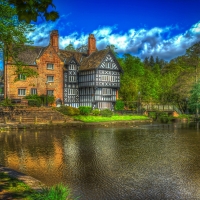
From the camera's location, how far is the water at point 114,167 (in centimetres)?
966

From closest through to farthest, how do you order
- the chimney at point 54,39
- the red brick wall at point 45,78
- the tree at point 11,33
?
the tree at point 11,33
the red brick wall at point 45,78
the chimney at point 54,39

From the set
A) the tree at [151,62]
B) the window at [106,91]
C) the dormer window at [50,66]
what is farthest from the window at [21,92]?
the tree at [151,62]

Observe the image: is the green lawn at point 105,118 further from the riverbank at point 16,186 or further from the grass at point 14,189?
the grass at point 14,189

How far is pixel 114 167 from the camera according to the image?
13258 mm

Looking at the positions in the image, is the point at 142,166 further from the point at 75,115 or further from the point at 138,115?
the point at 138,115

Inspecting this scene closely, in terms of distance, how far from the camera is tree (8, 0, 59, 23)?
6086 millimetres

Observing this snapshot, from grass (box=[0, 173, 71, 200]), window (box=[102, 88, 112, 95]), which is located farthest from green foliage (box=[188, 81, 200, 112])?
grass (box=[0, 173, 71, 200])

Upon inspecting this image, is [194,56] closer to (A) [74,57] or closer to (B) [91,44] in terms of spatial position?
(B) [91,44]

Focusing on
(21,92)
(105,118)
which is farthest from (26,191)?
(21,92)

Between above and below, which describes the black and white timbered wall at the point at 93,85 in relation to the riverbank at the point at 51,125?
above

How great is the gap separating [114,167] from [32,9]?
9.17 m

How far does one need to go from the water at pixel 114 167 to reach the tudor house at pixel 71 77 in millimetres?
30194

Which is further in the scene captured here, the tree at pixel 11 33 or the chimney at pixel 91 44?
the chimney at pixel 91 44

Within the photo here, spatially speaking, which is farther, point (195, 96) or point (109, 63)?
point (109, 63)
